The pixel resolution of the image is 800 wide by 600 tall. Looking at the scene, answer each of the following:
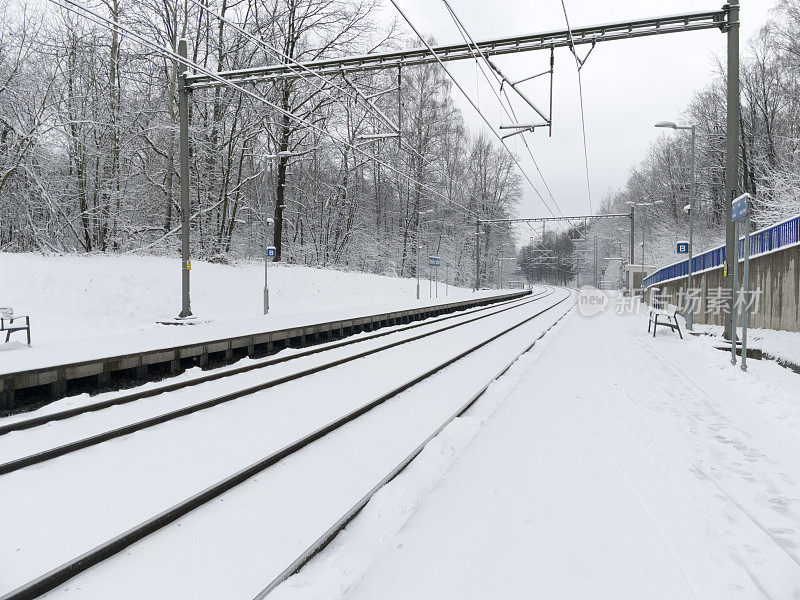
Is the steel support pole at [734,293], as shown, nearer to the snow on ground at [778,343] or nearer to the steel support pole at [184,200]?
the snow on ground at [778,343]

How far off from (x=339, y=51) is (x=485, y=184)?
37.6m

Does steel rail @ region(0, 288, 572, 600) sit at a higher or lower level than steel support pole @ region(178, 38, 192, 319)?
lower

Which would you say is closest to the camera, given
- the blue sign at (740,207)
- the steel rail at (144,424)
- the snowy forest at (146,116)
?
the steel rail at (144,424)

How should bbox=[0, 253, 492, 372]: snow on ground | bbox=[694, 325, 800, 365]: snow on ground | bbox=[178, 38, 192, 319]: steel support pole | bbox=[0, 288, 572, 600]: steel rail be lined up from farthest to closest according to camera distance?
bbox=[178, 38, 192, 319]: steel support pole < bbox=[694, 325, 800, 365]: snow on ground < bbox=[0, 253, 492, 372]: snow on ground < bbox=[0, 288, 572, 600]: steel rail

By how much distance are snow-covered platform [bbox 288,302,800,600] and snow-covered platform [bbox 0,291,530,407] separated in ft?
18.1

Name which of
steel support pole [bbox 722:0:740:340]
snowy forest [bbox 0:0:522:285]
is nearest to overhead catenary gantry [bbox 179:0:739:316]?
steel support pole [bbox 722:0:740:340]

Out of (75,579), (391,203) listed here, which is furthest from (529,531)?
(391,203)

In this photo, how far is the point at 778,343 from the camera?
14.1m

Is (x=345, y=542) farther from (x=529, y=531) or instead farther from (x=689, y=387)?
(x=689, y=387)

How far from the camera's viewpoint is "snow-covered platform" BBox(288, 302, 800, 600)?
109 inches

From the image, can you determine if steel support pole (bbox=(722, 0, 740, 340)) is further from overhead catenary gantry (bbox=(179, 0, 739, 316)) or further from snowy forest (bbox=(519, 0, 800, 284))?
snowy forest (bbox=(519, 0, 800, 284))

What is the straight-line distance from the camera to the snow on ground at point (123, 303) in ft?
32.9

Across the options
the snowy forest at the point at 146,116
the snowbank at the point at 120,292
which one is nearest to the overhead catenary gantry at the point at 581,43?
the snowy forest at the point at 146,116

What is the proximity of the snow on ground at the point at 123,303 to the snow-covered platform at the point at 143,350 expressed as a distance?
0.04 metres
